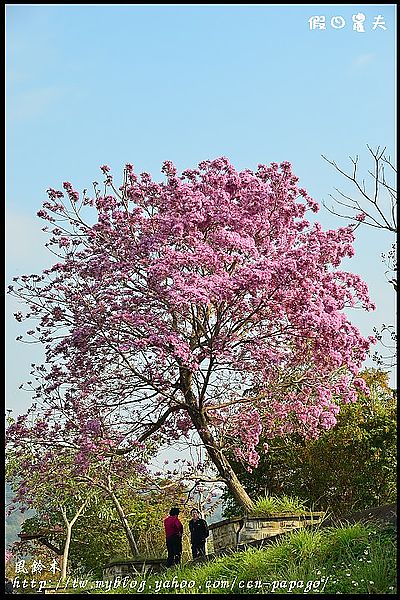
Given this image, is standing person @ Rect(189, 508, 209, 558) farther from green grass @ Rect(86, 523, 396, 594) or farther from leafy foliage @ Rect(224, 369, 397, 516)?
leafy foliage @ Rect(224, 369, 397, 516)

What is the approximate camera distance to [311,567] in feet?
24.5

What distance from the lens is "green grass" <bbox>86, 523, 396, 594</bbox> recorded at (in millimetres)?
6824

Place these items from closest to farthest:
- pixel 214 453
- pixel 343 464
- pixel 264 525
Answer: pixel 264 525
pixel 214 453
pixel 343 464

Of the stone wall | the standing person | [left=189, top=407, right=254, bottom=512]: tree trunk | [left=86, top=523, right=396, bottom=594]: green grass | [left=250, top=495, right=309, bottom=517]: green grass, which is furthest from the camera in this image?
[left=189, top=407, right=254, bottom=512]: tree trunk

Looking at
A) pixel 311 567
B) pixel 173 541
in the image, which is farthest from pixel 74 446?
pixel 311 567

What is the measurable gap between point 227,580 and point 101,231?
17.3ft

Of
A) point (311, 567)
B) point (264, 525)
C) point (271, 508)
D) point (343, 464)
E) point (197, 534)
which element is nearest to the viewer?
point (311, 567)

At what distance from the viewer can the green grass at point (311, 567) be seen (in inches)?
269

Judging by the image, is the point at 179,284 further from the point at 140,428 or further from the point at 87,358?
the point at 140,428

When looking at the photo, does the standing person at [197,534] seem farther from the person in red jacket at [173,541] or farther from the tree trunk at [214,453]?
the tree trunk at [214,453]

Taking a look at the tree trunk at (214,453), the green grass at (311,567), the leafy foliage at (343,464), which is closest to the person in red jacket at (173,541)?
the tree trunk at (214,453)

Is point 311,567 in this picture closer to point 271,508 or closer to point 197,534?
point 271,508

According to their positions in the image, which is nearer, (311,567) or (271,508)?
(311,567)

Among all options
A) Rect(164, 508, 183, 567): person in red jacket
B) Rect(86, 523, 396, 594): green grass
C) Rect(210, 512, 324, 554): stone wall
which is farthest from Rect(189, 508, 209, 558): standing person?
Rect(86, 523, 396, 594): green grass
